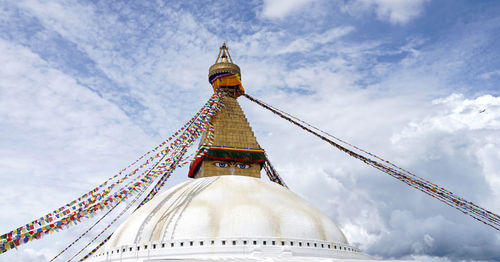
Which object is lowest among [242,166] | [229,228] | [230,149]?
[229,228]

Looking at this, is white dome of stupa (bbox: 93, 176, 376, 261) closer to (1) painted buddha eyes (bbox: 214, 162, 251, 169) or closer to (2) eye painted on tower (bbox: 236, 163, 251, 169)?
(1) painted buddha eyes (bbox: 214, 162, 251, 169)

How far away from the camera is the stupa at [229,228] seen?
11.4 m

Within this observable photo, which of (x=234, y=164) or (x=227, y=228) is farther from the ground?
(x=234, y=164)

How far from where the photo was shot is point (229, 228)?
11.6m

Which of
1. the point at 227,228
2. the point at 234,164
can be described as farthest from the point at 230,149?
the point at 227,228

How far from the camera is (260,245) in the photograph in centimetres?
1137

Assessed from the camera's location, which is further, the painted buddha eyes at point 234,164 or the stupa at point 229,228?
the painted buddha eyes at point 234,164

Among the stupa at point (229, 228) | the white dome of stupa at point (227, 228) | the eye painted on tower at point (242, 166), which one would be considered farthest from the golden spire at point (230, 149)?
the white dome of stupa at point (227, 228)

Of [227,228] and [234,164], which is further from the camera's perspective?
[234,164]

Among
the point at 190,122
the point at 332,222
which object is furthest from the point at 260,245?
the point at 190,122

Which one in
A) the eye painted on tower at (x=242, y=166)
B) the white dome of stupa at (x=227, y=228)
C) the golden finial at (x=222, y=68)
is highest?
the golden finial at (x=222, y=68)

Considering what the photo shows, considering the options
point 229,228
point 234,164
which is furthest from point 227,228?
point 234,164

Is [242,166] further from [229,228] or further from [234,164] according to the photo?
[229,228]

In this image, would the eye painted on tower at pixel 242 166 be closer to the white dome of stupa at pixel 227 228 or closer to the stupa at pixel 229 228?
the stupa at pixel 229 228
